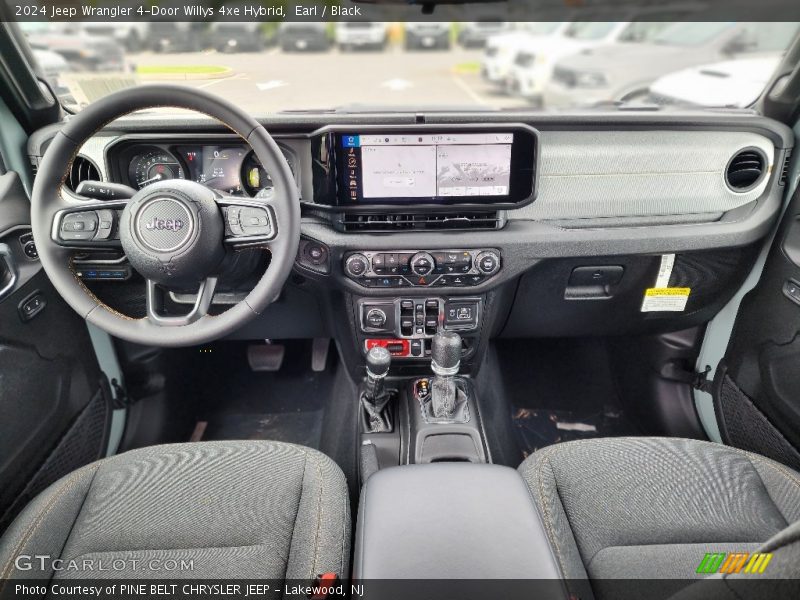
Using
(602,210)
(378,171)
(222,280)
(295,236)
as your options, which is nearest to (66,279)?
(222,280)

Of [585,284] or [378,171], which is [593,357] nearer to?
[585,284]

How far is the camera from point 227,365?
8.52 feet

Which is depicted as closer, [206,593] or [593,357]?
[206,593]

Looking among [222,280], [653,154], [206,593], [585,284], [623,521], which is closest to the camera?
[206,593]

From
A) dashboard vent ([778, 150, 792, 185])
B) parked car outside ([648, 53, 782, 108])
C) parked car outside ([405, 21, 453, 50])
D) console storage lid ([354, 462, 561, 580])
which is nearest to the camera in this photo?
console storage lid ([354, 462, 561, 580])

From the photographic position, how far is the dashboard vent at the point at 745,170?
74.3 inches

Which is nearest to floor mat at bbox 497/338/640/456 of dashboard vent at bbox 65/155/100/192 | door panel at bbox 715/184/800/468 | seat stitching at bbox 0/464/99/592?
door panel at bbox 715/184/800/468

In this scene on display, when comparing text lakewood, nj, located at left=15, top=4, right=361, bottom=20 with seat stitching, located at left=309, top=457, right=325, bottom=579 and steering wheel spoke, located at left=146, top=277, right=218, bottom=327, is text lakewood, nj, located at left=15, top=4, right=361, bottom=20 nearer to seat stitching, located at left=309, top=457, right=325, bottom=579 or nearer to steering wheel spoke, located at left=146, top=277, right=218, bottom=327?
steering wheel spoke, located at left=146, top=277, right=218, bottom=327

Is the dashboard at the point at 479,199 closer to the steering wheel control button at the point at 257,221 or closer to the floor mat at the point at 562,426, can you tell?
the steering wheel control button at the point at 257,221

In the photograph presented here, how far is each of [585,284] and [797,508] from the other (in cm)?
92

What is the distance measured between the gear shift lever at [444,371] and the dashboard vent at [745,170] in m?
1.09

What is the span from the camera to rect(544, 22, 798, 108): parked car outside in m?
2.04

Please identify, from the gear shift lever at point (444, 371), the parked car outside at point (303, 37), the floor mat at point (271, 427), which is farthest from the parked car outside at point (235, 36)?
the floor mat at point (271, 427)

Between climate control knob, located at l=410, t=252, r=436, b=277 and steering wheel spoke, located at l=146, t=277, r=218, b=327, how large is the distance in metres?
0.62
